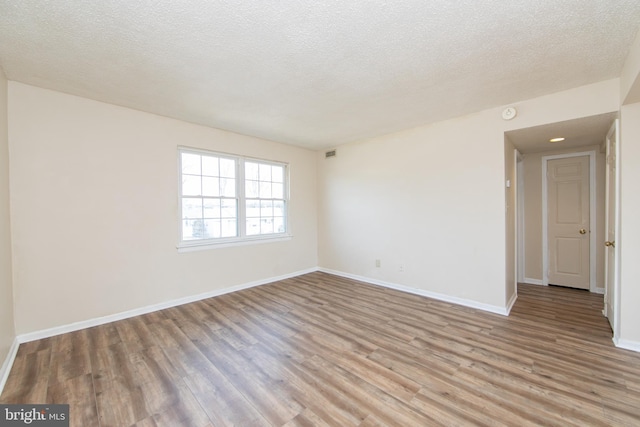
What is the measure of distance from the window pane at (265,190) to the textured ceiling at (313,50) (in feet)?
5.87

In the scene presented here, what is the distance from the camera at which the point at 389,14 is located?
1.71 meters

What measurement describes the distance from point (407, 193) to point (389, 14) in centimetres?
284

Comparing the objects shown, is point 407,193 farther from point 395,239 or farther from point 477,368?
point 477,368

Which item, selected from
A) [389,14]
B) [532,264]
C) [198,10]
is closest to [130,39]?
[198,10]

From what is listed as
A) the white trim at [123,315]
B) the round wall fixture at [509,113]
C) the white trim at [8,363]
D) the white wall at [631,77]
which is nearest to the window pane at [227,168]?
the white trim at [123,315]

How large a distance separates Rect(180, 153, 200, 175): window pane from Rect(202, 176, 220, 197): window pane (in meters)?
0.17

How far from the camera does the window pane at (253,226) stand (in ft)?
15.3

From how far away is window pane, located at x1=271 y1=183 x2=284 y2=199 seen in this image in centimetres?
504

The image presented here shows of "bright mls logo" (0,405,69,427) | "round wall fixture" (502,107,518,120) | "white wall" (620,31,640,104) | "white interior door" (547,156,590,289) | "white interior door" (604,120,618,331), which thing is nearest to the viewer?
"bright mls logo" (0,405,69,427)

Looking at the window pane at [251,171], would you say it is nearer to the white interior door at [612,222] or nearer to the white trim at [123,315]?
the white trim at [123,315]

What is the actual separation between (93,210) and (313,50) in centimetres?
304

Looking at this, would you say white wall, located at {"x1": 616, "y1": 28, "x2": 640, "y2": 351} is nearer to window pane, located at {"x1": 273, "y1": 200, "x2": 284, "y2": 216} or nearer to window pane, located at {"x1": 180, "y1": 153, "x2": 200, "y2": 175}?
window pane, located at {"x1": 273, "y1": 200, "x2": 284, "y2": 216}

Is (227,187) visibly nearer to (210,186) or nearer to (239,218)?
(210,186)

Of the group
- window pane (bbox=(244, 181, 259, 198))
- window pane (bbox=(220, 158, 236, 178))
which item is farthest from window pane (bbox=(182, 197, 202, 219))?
window pane (bbox=(244, 181, 259, 198))
